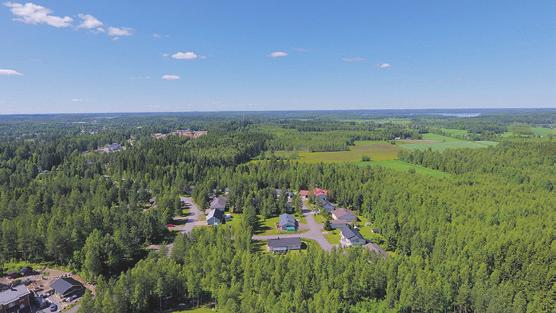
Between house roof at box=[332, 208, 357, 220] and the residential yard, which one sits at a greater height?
house roof at box=[332, 208, 357, 220]

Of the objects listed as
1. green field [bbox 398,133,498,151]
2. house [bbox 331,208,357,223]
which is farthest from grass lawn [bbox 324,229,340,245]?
green field [bbox 398,133,498,151]

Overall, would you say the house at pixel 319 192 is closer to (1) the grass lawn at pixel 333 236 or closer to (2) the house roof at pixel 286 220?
(2) the house roof at pixel 286 220

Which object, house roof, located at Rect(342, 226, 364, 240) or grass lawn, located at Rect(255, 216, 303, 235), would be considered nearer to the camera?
house roof, located at Rect(342, 226, 364, 240)

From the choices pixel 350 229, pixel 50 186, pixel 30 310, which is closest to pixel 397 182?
pixel 350 229

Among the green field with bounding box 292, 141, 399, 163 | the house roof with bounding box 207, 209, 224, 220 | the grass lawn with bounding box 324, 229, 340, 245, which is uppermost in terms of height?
the green field with bounding box 292, 141, 399, 163

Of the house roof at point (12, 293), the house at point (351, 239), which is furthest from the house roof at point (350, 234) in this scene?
the house roof at point (12, 293)

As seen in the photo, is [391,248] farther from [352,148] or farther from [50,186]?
[352,148]

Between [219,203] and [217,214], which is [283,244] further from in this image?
[219,203]

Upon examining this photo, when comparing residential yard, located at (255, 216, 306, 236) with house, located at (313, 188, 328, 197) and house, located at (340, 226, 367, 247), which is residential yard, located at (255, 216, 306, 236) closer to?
house, located at (340, 226, 367, 247)
